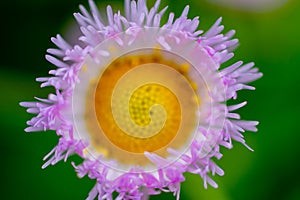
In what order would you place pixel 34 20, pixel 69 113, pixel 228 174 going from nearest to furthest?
pixel 69 113
pixel 228 174
pixel 34 20

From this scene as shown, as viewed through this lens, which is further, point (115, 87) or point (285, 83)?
point (285, 83)

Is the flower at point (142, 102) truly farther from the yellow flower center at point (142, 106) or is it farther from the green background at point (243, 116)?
the green background at point (243, 116)

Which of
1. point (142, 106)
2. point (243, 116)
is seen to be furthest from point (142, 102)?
point (243, 116)

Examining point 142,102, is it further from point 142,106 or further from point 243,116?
point 243,116

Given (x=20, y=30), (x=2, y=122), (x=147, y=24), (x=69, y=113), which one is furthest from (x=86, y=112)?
(x=20, y=30)

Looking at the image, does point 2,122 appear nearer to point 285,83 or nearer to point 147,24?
point 147,24

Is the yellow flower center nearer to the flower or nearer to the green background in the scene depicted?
the flower

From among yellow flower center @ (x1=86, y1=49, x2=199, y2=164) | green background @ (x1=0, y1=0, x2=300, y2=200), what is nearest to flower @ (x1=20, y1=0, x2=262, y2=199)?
yellow flower center @ (x1=86, y1=49, x2=199, y2=164)
